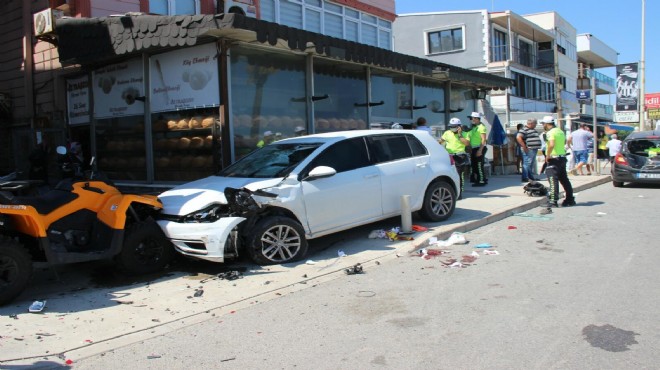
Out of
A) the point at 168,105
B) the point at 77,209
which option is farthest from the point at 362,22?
the point at 77,209

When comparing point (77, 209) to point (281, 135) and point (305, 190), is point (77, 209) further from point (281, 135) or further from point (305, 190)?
point (281, 135)

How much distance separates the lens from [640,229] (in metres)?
8.19

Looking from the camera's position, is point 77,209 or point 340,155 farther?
point 340,155

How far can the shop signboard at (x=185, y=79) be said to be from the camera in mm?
9594

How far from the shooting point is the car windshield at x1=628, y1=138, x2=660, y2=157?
44.7ft

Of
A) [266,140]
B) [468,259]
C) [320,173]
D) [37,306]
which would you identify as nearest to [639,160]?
[468,259]

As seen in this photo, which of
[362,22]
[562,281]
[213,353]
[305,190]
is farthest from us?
[362,22]

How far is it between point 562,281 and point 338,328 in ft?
8.65

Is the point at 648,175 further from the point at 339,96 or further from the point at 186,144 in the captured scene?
the point at 186,144

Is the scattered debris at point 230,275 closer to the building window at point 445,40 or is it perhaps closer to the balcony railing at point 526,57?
the balcony railing at point 526,57

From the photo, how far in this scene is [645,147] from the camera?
13.8 metres

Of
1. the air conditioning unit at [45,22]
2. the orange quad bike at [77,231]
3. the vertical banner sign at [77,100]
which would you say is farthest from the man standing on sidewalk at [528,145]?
the air conditioning unit at [45,22]

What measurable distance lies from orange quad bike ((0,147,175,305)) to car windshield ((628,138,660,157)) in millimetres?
12684

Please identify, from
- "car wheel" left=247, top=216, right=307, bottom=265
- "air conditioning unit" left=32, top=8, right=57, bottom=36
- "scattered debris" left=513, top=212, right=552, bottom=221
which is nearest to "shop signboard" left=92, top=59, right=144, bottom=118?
"air conditioning unit" left=32, top=8, right=57, bottom=36
